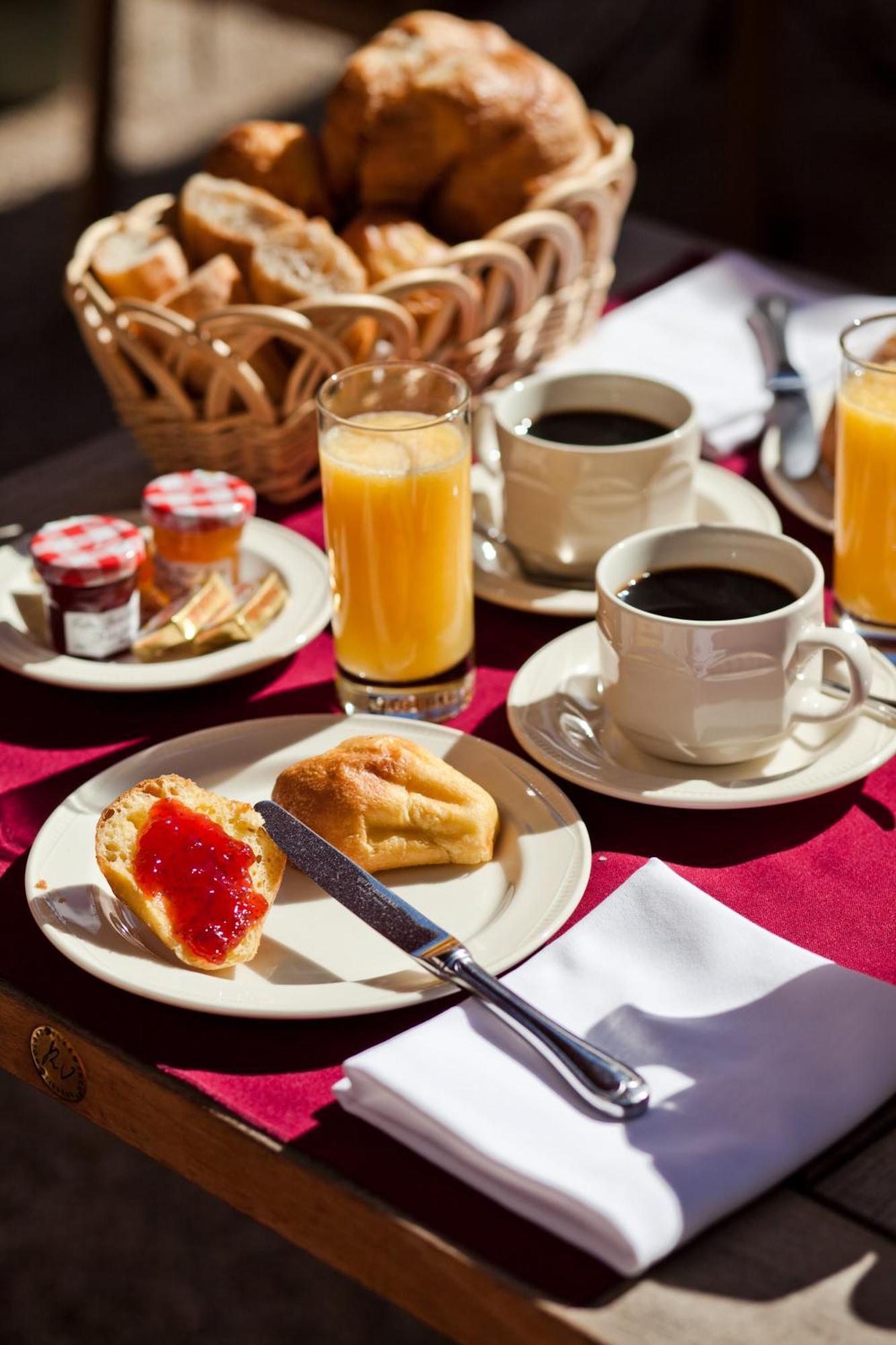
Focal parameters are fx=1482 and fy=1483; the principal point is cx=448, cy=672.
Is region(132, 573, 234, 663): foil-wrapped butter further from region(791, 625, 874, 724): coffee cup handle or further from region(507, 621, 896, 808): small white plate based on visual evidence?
region(791, 625, 874, 724): coffee cup handle

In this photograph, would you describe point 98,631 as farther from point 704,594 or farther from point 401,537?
point 704,594

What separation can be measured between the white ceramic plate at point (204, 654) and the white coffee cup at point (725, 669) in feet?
0.92

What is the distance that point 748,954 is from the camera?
80 centimetres

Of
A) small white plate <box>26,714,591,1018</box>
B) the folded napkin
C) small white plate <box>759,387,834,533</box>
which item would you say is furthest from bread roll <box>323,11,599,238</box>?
the folded napkin

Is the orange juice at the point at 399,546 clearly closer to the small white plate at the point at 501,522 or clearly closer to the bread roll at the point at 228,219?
the small white plate at the point at 501,522

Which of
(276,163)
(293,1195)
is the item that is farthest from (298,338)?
(293,1195)

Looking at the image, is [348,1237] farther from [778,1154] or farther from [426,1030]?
[778,1154]

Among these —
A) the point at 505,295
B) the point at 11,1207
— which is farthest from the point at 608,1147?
the point at 11,1207

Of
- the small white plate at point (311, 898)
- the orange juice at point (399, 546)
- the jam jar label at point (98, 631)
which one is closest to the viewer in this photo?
the small white plate at point (311, 898)

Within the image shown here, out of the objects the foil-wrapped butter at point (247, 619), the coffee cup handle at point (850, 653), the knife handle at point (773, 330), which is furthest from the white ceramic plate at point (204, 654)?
the knife handle at point (773, 330)

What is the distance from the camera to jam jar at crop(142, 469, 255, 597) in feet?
3.87

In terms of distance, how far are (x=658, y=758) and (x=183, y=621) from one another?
39cm

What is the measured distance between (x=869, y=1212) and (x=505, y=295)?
39.3 inches

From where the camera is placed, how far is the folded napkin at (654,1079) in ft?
2.17
